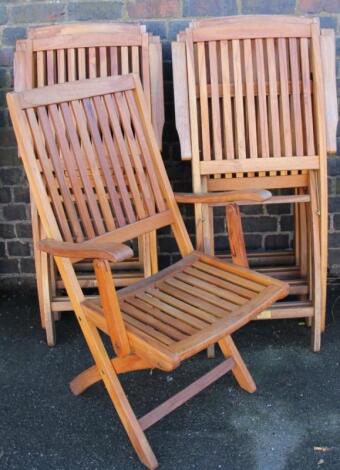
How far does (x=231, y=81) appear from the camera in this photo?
269 cm

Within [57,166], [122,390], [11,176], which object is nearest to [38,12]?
[11,176]

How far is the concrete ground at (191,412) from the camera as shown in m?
2.12

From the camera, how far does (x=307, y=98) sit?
262 centimetres

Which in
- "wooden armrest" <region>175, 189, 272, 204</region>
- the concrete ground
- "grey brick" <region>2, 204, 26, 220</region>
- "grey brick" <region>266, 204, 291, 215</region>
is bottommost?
the concrete ground

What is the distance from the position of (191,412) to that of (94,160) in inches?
42.4

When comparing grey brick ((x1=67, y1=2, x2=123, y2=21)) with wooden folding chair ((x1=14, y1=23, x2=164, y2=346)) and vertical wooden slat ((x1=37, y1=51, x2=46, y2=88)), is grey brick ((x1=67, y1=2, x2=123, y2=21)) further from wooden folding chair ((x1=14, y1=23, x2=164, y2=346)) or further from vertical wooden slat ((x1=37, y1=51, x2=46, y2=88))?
vertical wooden slat ((x1=37, y1=51, x2=46, y2=88))

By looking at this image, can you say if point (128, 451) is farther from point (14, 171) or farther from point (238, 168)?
point (14, 171)

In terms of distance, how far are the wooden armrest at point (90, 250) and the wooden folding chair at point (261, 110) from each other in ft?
2.41

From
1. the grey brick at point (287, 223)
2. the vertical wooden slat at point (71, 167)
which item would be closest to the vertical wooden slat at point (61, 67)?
the vertical wooden slat at point (71, 167)

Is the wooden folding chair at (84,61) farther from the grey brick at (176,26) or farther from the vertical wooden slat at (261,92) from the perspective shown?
the vertical wooden slat at (261,92)

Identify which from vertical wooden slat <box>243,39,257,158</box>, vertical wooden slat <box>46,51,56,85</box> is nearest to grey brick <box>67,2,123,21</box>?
vertical wooden slat <box>46,51,56,85</box>

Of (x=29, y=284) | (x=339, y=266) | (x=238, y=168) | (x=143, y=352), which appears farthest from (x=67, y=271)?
(x=339, y=266)

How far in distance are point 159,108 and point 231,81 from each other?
352 mm

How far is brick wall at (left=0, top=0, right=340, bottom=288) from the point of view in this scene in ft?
10.0
